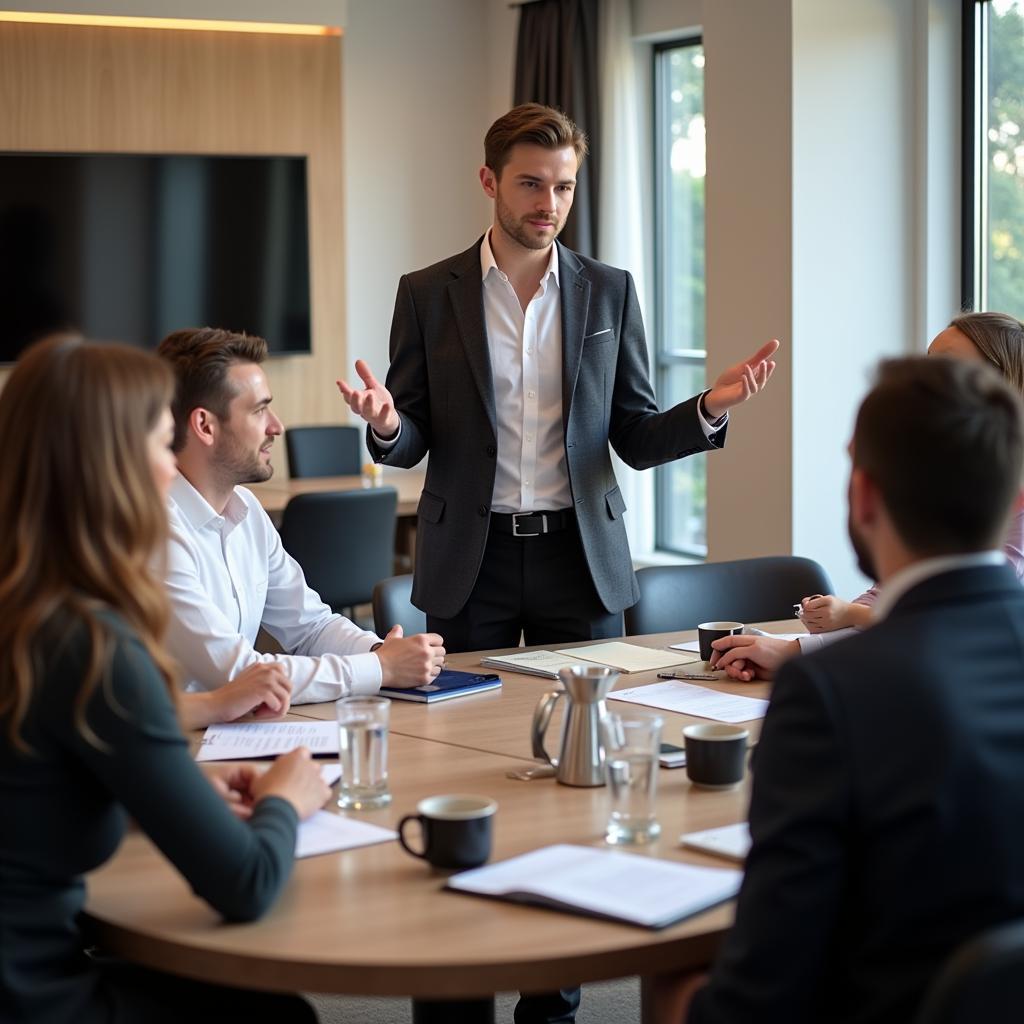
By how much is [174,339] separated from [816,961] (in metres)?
1.82

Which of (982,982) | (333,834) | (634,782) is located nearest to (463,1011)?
(333,834)

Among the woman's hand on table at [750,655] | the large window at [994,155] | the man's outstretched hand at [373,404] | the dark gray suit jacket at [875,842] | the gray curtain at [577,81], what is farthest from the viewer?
the gray curtain at [577,81]

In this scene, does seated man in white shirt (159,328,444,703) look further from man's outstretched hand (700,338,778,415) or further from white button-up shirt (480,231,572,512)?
white button-up shirt (480,231,572,512)

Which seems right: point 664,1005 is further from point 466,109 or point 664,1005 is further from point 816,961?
point 466,109

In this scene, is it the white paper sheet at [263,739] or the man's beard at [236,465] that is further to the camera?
the man's beard at [236,465]

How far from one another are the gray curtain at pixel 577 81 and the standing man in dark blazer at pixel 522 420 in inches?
139

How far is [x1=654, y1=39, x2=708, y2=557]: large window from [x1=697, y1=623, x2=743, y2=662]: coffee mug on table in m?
4.10

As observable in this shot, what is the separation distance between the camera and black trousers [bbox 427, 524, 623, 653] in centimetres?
316

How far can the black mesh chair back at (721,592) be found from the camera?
3242mm

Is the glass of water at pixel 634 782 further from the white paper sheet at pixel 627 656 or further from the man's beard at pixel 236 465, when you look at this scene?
the man's beard at pixel 236 465

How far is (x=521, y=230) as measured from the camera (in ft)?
10.3

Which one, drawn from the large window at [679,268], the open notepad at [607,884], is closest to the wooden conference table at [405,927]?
the open notepad at [607,884]

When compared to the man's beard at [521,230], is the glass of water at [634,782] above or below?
below

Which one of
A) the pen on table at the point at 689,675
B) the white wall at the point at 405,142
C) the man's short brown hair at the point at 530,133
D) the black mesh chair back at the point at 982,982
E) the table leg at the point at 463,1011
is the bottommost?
the table leg at the point at 463,1011
